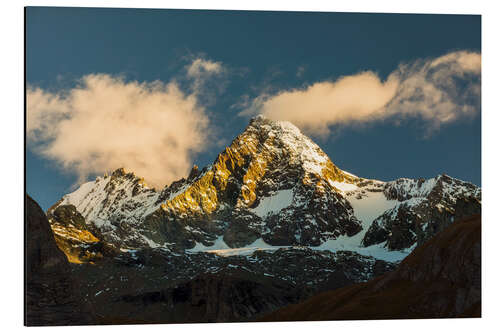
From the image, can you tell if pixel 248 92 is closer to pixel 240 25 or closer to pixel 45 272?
pixel 240 25

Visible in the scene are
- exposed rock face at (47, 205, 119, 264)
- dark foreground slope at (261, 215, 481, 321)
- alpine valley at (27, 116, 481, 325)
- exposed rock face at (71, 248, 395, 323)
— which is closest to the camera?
A: dark foreground slope at (261, 215, 481, 321)

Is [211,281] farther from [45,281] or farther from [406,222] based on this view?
[45,281]

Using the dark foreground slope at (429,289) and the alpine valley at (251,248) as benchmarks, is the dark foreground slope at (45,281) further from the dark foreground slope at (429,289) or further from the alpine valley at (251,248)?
the alpine valley at (251,248)

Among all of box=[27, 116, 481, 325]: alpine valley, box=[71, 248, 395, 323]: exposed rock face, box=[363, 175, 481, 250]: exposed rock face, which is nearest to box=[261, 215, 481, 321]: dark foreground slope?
box=[27, 116, 481, 325]: alpine valley

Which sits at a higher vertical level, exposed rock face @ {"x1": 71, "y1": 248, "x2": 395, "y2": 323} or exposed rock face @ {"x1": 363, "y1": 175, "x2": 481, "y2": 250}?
exposed rock face @ {"x1": 363, "y1": 175, "x2": 481, "y2": 250}

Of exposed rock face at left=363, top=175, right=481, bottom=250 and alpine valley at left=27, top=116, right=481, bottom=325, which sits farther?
exposed rock face at left=363, top=175, right=481, bottom=250

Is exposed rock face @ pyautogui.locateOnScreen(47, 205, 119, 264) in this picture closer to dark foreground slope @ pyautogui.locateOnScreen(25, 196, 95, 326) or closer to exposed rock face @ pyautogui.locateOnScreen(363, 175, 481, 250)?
exposed rock face @ pyautogui.locateOnScreen(363, 175, 481, 250)
